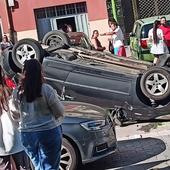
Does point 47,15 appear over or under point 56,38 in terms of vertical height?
over

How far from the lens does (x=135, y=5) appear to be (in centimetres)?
2620

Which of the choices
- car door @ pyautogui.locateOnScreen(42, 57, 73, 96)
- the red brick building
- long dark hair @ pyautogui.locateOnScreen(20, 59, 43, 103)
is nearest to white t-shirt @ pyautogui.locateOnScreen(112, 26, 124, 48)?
Answer: car door @ pyautogui.locateOnScreen(42, 57, 73, 96)

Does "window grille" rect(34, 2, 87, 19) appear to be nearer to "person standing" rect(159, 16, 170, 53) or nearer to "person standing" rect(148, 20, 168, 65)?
"person standing" rect(159, 16, 170, 53)

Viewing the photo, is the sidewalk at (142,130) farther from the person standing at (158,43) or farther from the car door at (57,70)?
the person standing at (158,43)

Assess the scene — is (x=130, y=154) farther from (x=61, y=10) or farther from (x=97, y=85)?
(x=61, y=10)

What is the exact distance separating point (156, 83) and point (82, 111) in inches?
108

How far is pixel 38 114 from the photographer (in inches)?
191

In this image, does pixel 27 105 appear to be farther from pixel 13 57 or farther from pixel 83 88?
pixel 13 57

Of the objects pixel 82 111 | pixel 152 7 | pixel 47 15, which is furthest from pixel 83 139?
pixel 47 15

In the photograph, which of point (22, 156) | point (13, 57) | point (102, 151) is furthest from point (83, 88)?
point (22, 156)

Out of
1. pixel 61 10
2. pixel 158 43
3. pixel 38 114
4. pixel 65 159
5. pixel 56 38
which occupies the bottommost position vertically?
pixel 65 159

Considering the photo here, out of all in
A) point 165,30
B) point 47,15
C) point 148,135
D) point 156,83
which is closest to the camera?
point 148,135

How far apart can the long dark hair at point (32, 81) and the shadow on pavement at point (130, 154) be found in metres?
2.54

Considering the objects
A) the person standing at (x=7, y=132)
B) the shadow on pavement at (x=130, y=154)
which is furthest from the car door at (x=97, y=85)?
the person standing at (x=7, y=132)
